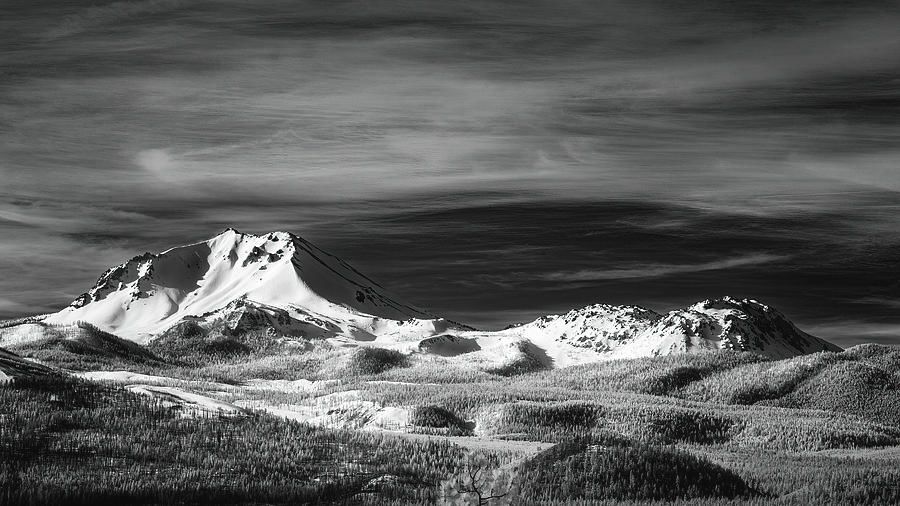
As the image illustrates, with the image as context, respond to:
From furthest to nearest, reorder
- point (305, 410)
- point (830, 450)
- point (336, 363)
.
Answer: point (336, 363), point (305, 410), point (830, 450)

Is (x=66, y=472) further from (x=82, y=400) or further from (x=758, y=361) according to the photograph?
(x=758, y=361)

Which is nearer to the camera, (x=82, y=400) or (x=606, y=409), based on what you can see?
(x=82, y=400)

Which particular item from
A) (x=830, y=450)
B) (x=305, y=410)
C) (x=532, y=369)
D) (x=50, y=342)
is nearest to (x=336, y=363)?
(x=532, y=369)

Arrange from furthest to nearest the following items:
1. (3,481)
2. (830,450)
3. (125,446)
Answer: (830,450) → (125,446) → (3,481)

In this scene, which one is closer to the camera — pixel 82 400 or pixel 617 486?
pixel 617 486

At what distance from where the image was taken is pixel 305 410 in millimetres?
61656

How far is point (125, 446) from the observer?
30.3 m

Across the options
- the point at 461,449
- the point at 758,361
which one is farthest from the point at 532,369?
the point at 461,449

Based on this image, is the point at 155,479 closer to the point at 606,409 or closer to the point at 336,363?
the point at 606,409

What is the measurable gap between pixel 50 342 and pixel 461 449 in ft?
276

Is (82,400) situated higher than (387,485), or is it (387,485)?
(82,400)

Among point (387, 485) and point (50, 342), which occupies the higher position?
point (50, 342)

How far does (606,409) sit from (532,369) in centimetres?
12689

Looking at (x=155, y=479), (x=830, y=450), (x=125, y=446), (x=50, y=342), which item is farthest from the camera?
(x=50, y=342)
